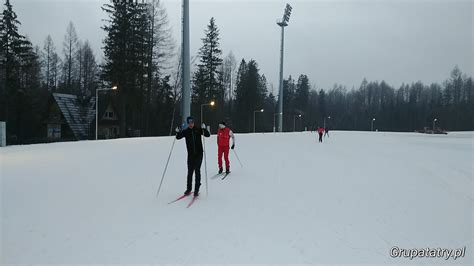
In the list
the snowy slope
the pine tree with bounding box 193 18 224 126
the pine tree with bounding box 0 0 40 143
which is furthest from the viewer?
the pine tree with bounding box 193 18 224 126

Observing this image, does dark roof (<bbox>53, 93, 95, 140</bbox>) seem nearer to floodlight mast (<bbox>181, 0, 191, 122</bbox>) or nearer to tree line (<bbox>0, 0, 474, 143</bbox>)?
tree line (<bbox>0, 0, 474, 143</bbox>)

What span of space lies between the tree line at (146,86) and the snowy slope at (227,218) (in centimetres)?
495

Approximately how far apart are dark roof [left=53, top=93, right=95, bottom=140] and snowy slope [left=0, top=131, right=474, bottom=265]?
38115mm

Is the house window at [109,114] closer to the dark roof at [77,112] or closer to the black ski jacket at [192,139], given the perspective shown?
the dark roof at [77,112]

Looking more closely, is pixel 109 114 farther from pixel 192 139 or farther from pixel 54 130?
pixel 192 139

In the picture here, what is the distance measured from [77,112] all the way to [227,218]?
47.1 metres

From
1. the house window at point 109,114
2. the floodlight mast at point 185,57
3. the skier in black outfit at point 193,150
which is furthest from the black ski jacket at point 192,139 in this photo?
the house window at point 109,114

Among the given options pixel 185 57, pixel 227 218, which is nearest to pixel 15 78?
pixel 185 57

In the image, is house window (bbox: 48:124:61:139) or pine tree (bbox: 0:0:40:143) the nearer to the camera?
pine tree (bbox: 0:0:40:143)

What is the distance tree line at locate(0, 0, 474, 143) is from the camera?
3762cm

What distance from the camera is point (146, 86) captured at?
42688 millimetres

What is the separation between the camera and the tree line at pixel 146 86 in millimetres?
37625

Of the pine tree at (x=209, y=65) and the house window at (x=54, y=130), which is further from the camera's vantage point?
the pine tree at (x=209, y=65)

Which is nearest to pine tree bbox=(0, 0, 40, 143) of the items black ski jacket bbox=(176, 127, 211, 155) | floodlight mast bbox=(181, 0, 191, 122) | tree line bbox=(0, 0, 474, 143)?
tree line bbox=(0, 0, 474, 143)
